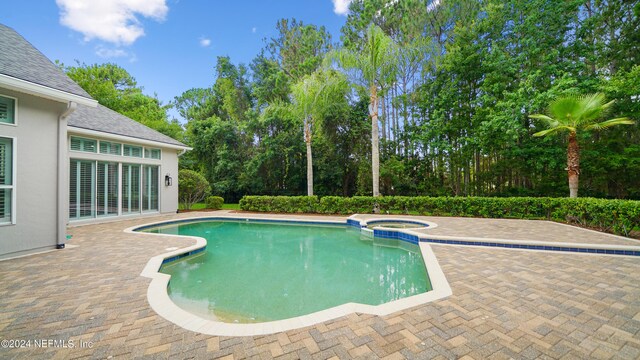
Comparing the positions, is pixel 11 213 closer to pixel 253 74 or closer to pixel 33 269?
pixel 33 269

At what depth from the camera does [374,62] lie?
11664 mm

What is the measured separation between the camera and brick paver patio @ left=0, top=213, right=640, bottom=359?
2271 millimetres

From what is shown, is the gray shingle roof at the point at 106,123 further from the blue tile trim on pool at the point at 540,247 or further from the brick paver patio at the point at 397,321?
the blue tile trim on pool at the point at 540,247

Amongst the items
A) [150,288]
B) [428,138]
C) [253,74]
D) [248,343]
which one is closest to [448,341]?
[248,343]

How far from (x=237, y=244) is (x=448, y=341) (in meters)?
6.40

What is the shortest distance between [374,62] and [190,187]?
37.4 feet

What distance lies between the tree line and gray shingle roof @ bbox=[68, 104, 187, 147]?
5963 mm

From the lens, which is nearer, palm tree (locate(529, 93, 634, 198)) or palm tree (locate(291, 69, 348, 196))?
palm tree (locate(529, 93, 634, 198))

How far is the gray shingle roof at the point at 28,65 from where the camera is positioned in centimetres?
502

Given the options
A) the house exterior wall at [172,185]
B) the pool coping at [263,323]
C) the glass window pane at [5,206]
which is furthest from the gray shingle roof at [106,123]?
the pool coping at [263,323]

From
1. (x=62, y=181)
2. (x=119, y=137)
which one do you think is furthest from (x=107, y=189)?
(x=62, y=181)

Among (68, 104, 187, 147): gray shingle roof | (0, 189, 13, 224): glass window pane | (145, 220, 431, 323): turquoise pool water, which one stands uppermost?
(68, 104, 187, 147): gray shingle roof

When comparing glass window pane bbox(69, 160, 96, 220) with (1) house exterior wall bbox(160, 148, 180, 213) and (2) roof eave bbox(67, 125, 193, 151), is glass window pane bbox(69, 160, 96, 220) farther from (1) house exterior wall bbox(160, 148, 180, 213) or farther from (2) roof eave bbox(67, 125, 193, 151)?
(1) house exterior wall bbox(160, 148, 180, 213)

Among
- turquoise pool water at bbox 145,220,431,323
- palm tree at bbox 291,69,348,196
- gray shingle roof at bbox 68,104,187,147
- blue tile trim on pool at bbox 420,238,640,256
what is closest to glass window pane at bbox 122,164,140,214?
gray shingle roof at bbox 68,104,187,147
